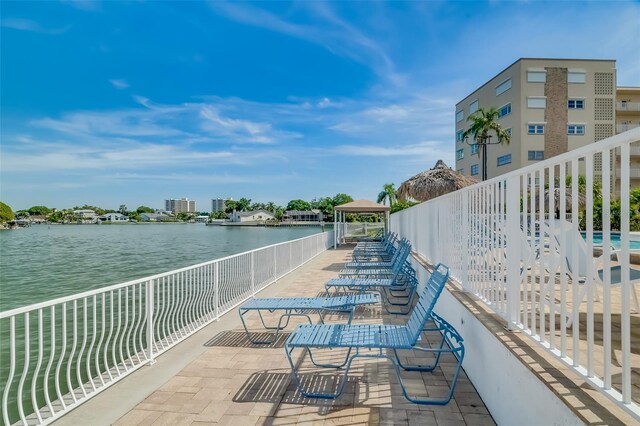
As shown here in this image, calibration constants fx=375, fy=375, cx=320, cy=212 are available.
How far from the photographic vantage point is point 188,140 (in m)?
57.0

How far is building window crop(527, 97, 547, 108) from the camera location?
106 feet

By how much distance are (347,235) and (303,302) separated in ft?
59.4

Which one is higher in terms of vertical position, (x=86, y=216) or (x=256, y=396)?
(x=86, y=216)

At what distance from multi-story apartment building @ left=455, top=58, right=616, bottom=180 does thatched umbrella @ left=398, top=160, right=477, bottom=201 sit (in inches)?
958

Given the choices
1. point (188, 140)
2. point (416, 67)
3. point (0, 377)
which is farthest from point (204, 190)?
point (0, 377)

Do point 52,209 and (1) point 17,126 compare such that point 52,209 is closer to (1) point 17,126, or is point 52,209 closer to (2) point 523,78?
(1) point 17,126

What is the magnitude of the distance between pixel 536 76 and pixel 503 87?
2.76m

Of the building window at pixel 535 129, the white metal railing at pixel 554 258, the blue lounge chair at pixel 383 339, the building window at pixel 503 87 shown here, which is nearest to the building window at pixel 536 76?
the building window at pixel 503 87

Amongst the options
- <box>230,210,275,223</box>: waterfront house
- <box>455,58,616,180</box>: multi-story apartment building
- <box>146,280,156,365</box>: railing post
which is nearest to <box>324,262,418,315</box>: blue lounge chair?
<box>146,280,156,365</box>: railing post

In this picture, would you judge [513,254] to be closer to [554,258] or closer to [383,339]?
[554,258]

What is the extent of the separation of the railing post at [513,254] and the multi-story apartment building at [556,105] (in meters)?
33.9

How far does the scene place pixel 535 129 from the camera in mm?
32719

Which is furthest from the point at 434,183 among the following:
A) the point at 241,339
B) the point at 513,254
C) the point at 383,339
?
the point at 513,254

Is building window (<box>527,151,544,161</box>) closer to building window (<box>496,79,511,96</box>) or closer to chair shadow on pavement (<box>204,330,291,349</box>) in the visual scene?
building window (<box>496,79,511,96</box>)
